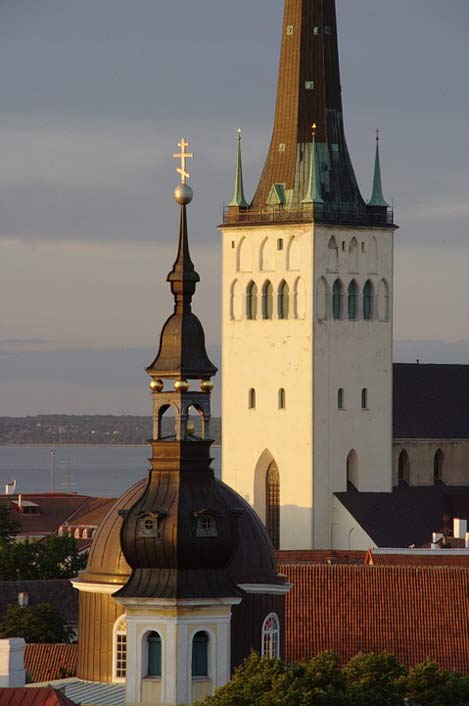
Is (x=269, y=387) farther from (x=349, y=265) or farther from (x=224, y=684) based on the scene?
(x=224, y=684)

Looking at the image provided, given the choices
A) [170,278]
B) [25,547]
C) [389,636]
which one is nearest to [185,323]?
[170,278]

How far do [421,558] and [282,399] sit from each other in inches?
714

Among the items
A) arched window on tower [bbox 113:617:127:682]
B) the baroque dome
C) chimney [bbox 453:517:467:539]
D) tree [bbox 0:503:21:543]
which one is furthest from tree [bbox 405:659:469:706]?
tree [bbox 0:503:21:543]

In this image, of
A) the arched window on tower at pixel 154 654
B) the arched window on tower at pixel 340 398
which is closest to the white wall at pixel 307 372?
the arched window on tower at pixel 340 398

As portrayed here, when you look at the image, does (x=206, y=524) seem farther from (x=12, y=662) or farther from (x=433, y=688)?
(x=433, y=688)

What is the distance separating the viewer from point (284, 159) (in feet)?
304

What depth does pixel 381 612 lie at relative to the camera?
215ft

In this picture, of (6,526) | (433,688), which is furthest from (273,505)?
(433,688)

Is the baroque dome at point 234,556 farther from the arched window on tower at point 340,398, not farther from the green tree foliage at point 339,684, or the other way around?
the arched window on tower at point 340,398

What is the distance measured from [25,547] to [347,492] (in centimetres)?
1049

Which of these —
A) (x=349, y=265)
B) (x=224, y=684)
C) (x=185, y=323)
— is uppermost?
(x=349, y=265)

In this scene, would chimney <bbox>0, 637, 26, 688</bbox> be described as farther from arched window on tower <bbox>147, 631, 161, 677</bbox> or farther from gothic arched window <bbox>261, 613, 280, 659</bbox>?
arched window on tower <bbox>147, 631, 161, 677</bbox>

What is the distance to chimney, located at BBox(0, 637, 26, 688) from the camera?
4922 centimetres

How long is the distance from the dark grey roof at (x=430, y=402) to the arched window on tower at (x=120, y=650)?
44.8 meters
